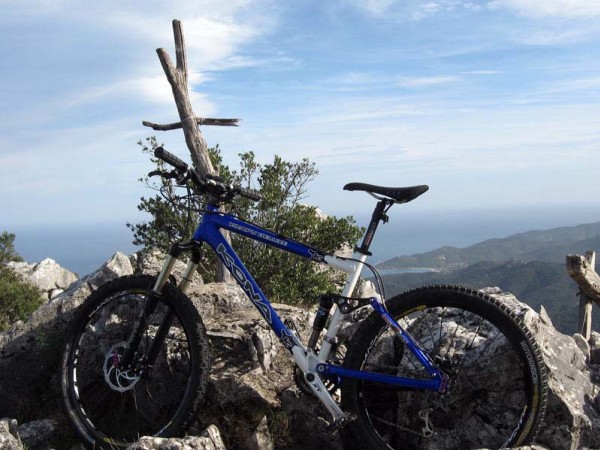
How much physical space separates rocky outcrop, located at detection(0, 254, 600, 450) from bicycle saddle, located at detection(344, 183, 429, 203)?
1.92 m

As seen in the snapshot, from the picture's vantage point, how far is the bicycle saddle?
4379mm

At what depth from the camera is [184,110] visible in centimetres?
1198

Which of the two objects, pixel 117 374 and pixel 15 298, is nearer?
pixel 117 374

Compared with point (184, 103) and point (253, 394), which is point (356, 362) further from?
point (184, 103)

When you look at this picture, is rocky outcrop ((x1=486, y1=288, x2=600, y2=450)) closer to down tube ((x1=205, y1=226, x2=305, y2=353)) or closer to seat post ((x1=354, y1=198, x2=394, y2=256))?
seat post ((x1=354, y1=198, x2=394, y2=256))

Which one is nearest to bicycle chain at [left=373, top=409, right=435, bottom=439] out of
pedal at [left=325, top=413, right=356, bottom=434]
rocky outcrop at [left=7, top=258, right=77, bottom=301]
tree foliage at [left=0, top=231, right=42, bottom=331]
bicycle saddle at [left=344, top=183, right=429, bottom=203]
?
pedal at [left=325, top=413, right=356, bottom=434]

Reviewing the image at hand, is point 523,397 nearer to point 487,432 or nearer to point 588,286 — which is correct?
point 487,432

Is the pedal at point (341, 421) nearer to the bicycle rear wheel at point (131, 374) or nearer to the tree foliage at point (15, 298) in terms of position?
the bicycle rear wheel at point (131, 374)

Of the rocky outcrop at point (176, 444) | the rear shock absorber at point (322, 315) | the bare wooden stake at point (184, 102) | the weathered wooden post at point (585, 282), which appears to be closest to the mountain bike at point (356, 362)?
the rear shock absorber at point (322, 315)

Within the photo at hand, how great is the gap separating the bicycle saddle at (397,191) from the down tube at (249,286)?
134 centimetres

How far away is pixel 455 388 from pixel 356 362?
88 cm

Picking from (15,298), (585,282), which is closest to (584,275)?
(585,282)

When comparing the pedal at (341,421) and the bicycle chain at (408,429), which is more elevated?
the pedal at (341,421)

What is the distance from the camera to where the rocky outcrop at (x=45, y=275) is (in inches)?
990
